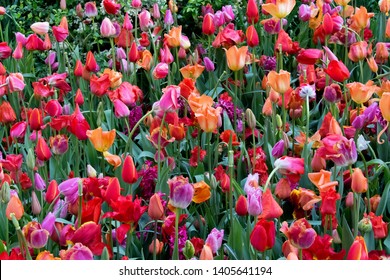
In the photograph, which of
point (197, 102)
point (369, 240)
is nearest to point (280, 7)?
point (197, 102)

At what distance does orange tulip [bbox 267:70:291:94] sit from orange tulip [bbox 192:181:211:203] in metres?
0.53

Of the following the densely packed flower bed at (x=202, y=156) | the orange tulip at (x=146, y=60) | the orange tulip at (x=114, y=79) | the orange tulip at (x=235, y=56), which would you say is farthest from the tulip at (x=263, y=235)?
the orange tulip at (x=146, y=60)

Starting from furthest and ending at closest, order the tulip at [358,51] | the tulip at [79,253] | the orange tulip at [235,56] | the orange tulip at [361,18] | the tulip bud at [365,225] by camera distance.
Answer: the orange tulip at [361,18], the tulip at [358,51], the orange tulip at [235,56], the tulip bud at [365,225], the tulip at [79,253]

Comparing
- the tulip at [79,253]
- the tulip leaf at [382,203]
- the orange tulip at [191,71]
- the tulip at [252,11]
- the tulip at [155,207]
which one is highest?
the tulip at [79,253]

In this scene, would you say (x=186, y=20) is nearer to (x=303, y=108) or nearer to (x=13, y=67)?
(x=13, y=67)

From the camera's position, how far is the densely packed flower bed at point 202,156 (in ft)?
6.15

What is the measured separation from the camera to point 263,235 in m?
1.71

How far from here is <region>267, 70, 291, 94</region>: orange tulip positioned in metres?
2.47

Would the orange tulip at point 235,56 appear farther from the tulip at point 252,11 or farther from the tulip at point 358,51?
the tulip at point 252,11

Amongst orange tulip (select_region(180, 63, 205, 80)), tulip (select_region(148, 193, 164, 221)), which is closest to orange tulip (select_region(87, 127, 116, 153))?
tulip (select_region(148, 193, 164, 221))

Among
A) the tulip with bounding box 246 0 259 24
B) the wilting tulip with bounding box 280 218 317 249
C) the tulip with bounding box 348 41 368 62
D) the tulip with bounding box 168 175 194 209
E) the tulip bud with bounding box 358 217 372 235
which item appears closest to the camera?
the wilting tulip with bounding box 280 218 317 249

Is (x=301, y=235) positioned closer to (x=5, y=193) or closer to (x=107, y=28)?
(x=5, y=193)

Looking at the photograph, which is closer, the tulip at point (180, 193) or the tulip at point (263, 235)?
the tulip at point (263, 235)

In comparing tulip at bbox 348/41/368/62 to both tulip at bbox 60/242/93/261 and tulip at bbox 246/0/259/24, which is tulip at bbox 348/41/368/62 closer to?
tulip at bbox 246/0/259/24
